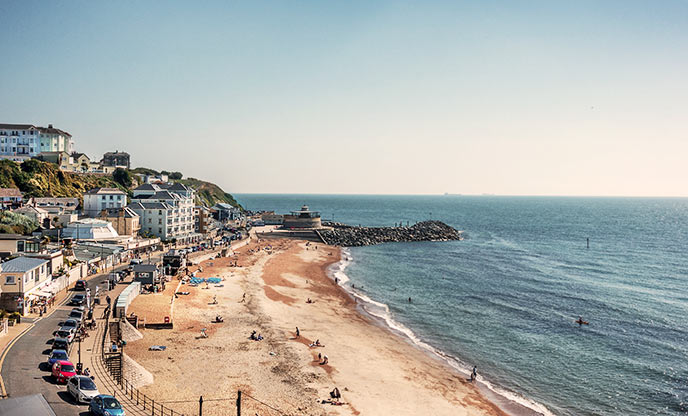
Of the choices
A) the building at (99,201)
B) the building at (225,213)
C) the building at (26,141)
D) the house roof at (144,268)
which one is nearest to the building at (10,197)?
the building at (99,201)

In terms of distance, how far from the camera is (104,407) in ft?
68.9

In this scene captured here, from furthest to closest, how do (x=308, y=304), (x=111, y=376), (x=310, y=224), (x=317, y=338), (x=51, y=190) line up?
(x=310, y=224)
(x=51, y=190)
(x=308, y=304)
(x=317, y=338)
(x=111, y=376)

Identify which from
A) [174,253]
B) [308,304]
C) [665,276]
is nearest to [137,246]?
[174,253]

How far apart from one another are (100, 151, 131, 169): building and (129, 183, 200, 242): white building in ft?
228

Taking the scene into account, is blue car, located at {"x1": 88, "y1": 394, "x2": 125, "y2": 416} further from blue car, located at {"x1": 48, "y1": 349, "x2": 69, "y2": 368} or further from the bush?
the bush

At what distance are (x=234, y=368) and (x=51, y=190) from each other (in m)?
86.7

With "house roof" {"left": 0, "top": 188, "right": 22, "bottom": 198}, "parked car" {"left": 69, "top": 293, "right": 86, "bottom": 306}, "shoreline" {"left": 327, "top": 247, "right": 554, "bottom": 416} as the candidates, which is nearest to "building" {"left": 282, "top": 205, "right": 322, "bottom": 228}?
"shoreline" {"left": 327, "top": 247, "right": 554, "bottom": 416}

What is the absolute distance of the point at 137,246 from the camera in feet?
244

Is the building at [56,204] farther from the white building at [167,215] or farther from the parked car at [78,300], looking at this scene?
the parked car at [78,300]

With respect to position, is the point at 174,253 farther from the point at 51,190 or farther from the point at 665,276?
the point at 665,276

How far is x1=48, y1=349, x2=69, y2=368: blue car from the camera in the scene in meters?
26.0

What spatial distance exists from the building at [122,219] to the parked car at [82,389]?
61.7 meters

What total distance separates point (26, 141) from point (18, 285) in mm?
90818

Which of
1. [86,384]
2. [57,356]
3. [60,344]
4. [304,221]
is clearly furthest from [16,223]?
[304,221]
